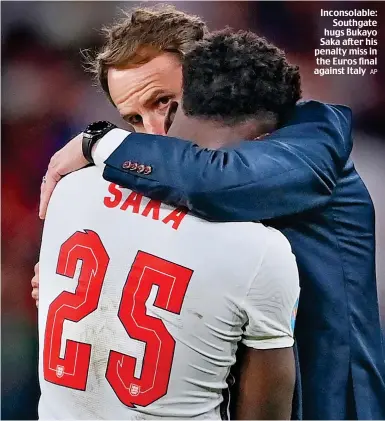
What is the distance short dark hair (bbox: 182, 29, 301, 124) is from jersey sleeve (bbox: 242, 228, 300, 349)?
0.18 meters

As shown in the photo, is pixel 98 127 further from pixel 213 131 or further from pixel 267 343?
pixel 267 343

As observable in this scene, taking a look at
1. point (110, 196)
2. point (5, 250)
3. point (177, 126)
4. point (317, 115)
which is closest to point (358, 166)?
point (317, 115)

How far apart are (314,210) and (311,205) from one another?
0.11 feet

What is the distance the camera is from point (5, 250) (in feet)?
3.90

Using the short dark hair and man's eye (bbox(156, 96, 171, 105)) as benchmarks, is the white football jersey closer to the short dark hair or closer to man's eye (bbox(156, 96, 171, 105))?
the short dark hair

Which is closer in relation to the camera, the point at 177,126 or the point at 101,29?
the point at 177,126

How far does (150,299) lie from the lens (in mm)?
828

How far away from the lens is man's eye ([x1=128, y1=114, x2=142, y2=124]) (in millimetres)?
1157

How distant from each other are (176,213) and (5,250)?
1.59 ft

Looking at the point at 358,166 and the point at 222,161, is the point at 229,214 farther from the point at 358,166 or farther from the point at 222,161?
the point at 358,166

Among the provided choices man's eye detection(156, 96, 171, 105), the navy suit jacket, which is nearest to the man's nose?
man's eye detection(156, 96, 171, 105)

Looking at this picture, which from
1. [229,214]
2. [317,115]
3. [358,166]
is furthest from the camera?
[358,166]

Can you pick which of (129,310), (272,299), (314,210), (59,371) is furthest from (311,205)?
(59,371)

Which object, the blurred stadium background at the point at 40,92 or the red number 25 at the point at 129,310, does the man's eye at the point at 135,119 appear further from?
the red number 25 at the point at 129,310
